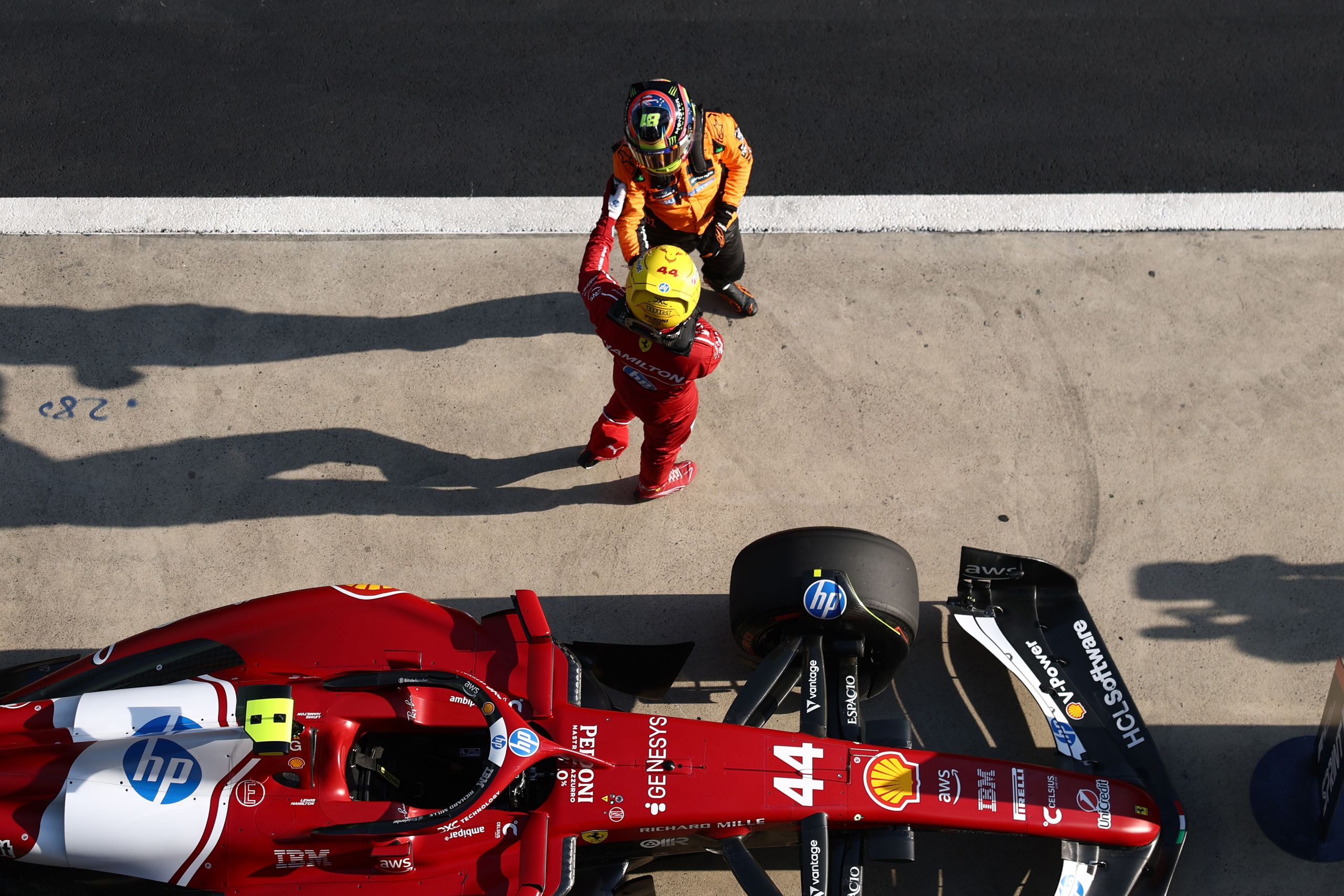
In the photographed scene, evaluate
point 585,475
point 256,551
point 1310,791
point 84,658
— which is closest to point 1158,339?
point 1310,791

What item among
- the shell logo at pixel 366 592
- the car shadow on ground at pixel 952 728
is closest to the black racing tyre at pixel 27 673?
the car shadow on ground at pixel 952 728

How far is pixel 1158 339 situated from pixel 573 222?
3269 mm

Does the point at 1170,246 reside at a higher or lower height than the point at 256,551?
higher

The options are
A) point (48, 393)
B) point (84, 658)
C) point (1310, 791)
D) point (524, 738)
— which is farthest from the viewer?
point (48, 393)

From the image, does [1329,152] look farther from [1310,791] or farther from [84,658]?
[84,658]

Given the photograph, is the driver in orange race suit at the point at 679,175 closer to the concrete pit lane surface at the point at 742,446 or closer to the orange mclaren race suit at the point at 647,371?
the orange mclaren race suit at the point at 647,371

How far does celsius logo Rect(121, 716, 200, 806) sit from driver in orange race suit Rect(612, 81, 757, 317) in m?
2.55

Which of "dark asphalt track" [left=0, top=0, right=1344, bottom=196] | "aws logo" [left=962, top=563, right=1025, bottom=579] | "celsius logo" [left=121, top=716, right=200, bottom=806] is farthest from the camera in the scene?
"dark asphalt track" [left=0, top=0, right=1344, bottom=196]

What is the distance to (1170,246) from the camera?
6.04 m

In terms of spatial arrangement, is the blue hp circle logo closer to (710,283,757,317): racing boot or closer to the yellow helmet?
the yellow helmet

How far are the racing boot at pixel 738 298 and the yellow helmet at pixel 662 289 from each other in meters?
1.50

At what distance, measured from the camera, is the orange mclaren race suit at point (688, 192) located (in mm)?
4953

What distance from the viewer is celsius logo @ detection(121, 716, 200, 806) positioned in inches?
148

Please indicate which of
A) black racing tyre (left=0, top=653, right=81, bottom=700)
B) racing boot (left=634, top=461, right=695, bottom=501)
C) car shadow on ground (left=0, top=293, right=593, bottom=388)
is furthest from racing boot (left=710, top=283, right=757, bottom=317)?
black racing tyre (left=0, top=653, right=81, bottom=700)
